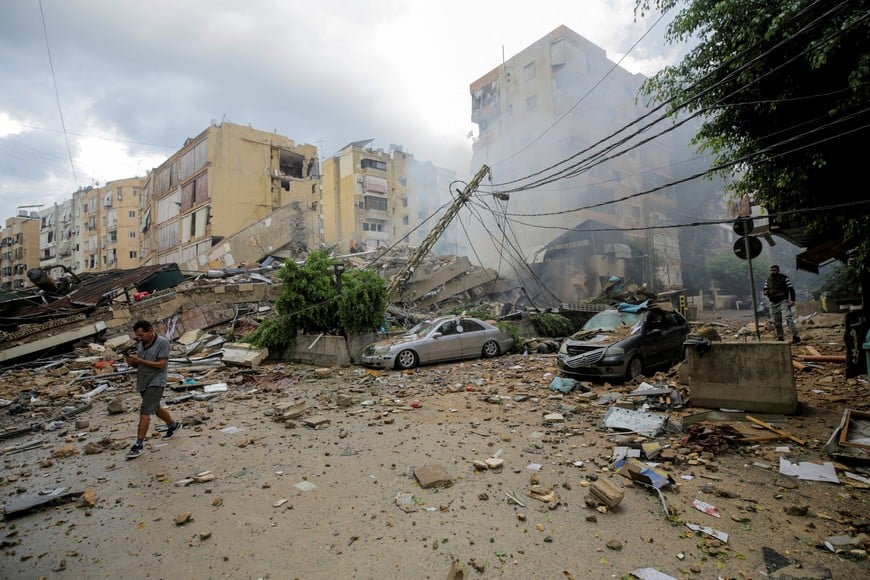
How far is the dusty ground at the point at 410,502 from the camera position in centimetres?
278

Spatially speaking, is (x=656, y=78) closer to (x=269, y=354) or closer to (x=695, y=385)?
(x=695, y=385)

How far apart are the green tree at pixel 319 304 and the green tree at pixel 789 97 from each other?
891 cm

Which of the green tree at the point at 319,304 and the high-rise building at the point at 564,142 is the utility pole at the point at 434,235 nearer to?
the green tree at the point at 319,304

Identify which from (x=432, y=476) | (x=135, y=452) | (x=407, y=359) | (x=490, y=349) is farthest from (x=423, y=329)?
(x=432, y=476)

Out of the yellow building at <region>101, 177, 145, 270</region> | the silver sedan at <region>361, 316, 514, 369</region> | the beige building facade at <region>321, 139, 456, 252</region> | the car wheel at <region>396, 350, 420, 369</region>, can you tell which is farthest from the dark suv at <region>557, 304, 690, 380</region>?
the yellow building at <region>101, 177, 145, 270</region>

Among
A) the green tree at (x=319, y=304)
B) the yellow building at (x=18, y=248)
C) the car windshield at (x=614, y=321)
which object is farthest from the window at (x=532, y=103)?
the yellow building at (x=18, y=248)

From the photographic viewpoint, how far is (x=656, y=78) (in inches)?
334

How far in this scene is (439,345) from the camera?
11.4m

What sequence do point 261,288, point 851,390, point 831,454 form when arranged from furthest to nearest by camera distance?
point 261,288
point 851,390
point 831,454

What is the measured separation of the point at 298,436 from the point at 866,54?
30.2ft

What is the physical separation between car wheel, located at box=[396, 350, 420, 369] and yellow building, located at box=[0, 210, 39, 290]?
75.7m

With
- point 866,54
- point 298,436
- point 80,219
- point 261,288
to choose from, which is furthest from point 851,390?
point 80,219

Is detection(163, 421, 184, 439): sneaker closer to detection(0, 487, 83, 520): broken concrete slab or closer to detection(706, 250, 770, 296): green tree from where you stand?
detection(0, 487, 83, 520): broken concrete slab

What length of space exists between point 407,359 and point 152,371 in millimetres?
6449
